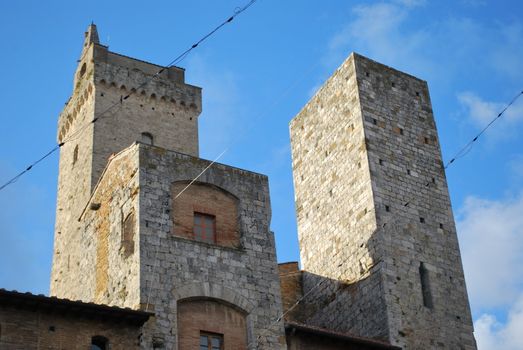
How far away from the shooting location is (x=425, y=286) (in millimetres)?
27938

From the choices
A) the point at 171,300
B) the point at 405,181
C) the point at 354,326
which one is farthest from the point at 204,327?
the point at 405,181

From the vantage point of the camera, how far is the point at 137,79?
3975 cm

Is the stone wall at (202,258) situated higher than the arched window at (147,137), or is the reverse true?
the arched window at (147,137)

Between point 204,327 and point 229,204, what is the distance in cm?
382

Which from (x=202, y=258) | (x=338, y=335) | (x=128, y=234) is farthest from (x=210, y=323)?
(x=338, y=335)

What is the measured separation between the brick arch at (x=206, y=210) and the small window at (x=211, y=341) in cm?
254

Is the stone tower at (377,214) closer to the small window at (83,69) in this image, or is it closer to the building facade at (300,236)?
the building facade at (300,236)

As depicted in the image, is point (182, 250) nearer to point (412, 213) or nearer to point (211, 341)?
point (211, 341)

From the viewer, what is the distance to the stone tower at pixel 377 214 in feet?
89.7

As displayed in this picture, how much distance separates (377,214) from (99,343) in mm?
9976

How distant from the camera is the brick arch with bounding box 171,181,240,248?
24531 mm

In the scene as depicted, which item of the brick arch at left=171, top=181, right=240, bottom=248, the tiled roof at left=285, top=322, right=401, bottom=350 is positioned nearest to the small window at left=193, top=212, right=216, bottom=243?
the brick arch at left=171, top=181, right=240, bottom=248

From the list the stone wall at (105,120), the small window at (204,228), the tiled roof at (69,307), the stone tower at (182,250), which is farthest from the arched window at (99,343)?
the stone wall at (105,120)

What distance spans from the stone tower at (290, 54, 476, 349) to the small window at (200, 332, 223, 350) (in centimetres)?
538
